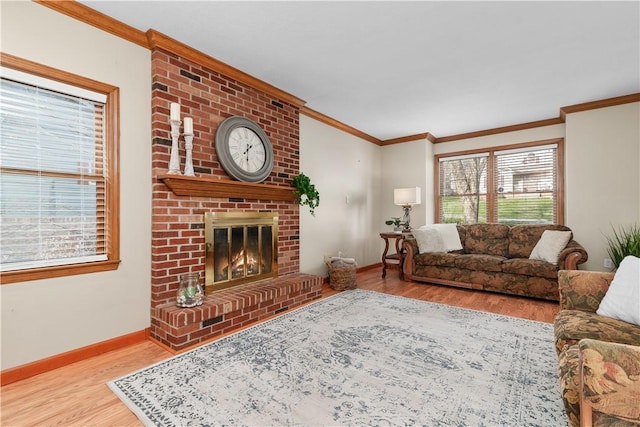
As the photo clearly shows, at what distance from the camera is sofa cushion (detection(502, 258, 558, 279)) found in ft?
11.7

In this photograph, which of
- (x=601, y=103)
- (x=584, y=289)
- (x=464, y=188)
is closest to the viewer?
(x=584, y=289)

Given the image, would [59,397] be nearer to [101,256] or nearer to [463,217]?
[101,256]

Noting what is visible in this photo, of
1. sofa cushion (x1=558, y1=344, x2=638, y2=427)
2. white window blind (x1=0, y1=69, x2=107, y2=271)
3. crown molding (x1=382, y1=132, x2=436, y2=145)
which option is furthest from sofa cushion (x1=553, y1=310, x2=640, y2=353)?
crown molding (x1=382, y1=132, x2=436, y2=145)

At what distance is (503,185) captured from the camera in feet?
16.9

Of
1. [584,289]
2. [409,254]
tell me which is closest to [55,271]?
[584,289]

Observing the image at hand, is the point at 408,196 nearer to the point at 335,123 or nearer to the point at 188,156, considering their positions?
the point at 335,123

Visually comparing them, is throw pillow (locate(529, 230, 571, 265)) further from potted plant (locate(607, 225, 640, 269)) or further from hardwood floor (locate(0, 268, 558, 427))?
hardwood floor (locate(0, 268, 558, 427))

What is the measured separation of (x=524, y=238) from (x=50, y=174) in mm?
5204

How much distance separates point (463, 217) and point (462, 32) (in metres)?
3.71

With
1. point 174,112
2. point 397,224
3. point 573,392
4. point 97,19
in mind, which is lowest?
point 573,392

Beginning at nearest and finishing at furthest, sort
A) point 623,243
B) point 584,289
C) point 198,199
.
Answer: point 584,289
point 198,199
point 623,243

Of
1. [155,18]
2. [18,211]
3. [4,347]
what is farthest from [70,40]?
[4,347]

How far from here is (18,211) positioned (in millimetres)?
1978

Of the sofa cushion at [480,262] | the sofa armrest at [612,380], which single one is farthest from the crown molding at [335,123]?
the sofa armrest at [612,380]
